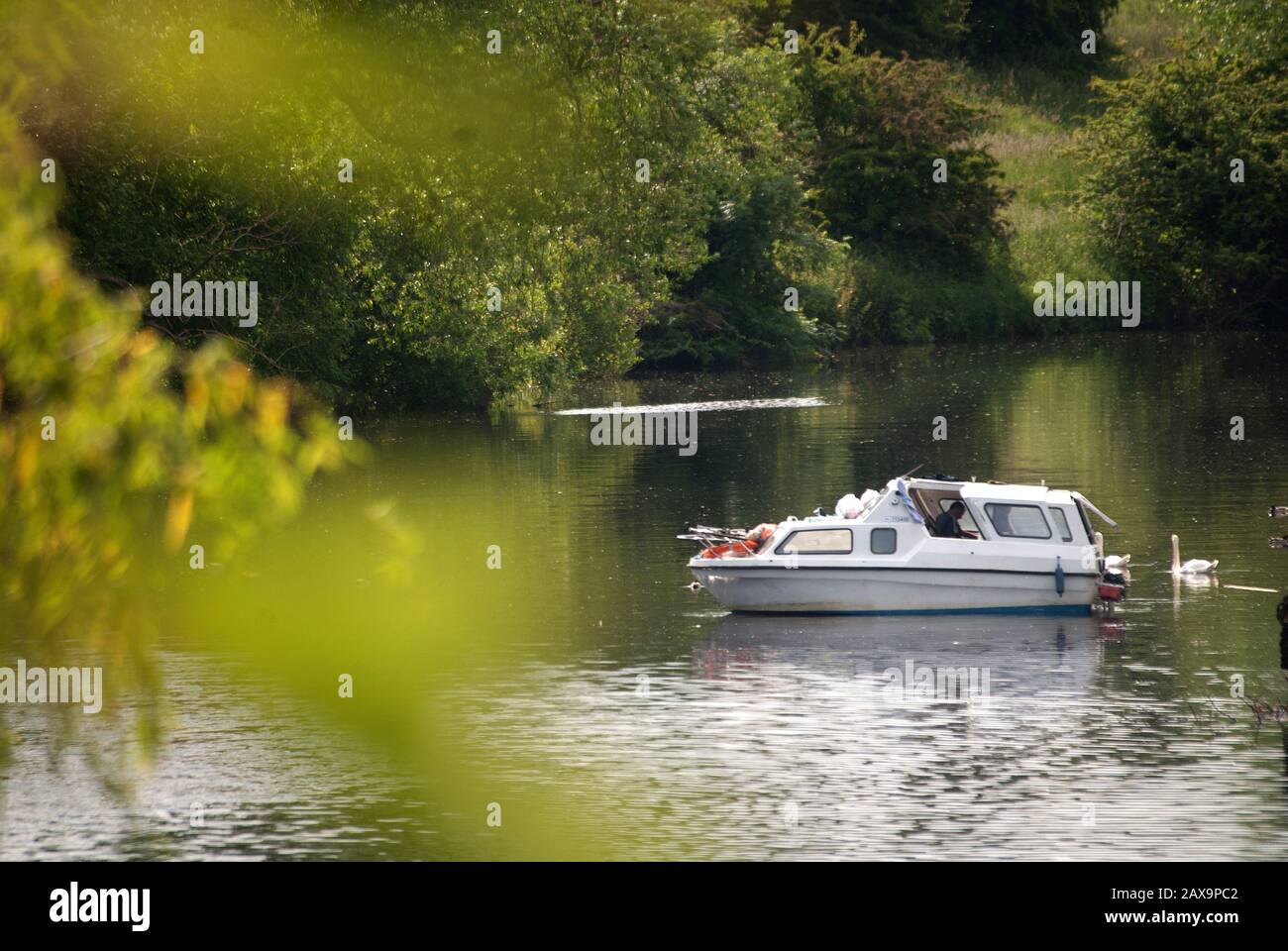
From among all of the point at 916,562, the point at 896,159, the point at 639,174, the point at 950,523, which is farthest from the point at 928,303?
the point at 916,562

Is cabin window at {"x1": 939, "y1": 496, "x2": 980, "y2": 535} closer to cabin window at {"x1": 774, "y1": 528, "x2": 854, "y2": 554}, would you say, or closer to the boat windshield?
the boat windshield

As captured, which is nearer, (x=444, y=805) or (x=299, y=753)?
(x=444, y=805)

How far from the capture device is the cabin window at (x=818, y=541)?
3494cm

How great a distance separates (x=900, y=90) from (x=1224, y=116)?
52.5 ft

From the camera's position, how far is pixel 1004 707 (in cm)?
2870

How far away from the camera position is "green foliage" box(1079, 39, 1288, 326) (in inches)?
3964

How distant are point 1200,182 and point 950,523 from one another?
72687 millimetres

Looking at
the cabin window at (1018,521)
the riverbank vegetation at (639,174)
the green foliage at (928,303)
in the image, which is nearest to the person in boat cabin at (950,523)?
the cabin window at (1018,521)

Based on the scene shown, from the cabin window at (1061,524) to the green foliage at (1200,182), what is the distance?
231ft

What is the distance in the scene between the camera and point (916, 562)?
114 ft

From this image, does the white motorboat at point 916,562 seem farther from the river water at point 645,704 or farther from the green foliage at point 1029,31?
the green foliage at point 1029,31

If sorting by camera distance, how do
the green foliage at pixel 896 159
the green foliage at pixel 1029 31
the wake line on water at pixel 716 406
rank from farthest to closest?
the green foliage at pixel 1029 31 < the green foliage at pixel 896 159 < the wake line on water at pixel 716 406
